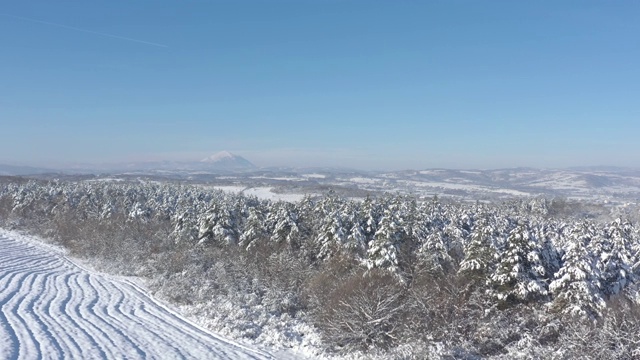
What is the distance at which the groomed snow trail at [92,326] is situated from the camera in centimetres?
1907

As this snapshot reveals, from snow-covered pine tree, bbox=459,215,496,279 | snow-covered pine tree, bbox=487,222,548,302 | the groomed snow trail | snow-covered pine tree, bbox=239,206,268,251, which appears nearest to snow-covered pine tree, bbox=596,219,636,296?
snow-covered pine tree, bbox=487,222,548,302

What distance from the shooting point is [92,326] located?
75.6 feet

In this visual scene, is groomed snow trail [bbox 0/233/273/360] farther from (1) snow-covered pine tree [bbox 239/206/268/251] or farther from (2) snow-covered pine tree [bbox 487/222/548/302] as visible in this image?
(2) snow-covered pine tree [bbox 487/222/548/302]

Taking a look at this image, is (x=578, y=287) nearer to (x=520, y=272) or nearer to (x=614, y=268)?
(x=520, y=272)

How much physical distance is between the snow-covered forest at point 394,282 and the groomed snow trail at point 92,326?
194 centimetres

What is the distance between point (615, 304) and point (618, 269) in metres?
7.89

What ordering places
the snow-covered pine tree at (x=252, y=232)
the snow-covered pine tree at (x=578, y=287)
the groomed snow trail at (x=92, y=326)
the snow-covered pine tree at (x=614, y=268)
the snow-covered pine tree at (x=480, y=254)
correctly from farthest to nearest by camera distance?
1. the snow-covered pine tree at (x=252, y=232)
2. the snow-covered pine tree at (x=614, y=268)
3. the snow-covered pine tree at (x=480, y=254)
4. the snow-covered pine tree at (x=578, y=287)
5. the groomed snow trail at (x=92, y=326)

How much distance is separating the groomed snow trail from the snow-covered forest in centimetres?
194

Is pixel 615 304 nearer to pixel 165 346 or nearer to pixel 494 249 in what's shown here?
pixel 494 249

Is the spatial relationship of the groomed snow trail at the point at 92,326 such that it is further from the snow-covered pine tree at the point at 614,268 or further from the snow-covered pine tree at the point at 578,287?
the snow-covered pine tree at the point at 614,268

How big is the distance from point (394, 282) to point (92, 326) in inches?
674

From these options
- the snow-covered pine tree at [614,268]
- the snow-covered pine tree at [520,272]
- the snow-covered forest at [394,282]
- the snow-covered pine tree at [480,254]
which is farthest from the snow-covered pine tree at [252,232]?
the snow-covered pine tree at [614,268]

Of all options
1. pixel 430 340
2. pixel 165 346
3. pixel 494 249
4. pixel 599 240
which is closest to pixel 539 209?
pixel 599 240

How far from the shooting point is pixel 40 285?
113 ft
